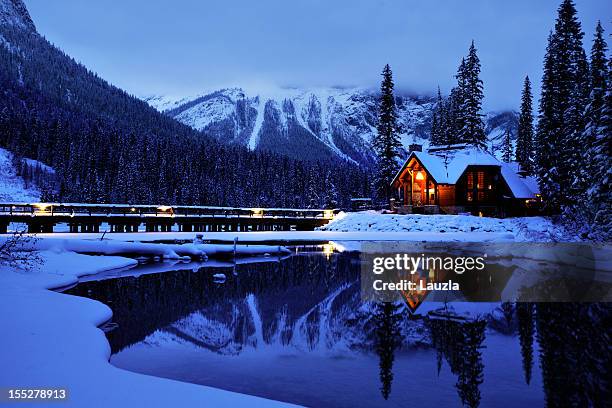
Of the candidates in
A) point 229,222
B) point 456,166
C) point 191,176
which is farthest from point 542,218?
point 191,176

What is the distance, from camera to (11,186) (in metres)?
107

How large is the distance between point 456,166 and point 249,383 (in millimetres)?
48939

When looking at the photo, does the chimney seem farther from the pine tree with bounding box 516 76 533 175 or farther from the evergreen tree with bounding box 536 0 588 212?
the pine tree with bounding box 516 76 533 175

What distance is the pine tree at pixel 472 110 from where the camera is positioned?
61250 millimetres

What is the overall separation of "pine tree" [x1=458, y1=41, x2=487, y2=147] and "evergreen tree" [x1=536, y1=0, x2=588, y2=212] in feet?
39.3

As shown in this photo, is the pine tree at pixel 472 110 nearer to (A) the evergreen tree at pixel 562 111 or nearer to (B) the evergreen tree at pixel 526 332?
(A) the evergreen tree at pixel 562 111

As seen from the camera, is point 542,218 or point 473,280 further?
point 542,218

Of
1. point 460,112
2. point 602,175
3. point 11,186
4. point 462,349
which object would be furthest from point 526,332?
point 11,186

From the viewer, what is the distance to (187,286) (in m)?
21.9

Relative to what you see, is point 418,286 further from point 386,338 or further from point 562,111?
point 562,111

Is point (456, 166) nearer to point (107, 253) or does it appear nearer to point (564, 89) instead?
point (564, 89)

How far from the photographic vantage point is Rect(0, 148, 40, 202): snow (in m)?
102

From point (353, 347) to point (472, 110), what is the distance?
55885 mm

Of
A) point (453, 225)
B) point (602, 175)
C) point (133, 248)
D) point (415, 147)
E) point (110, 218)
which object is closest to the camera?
point (602, 175)
